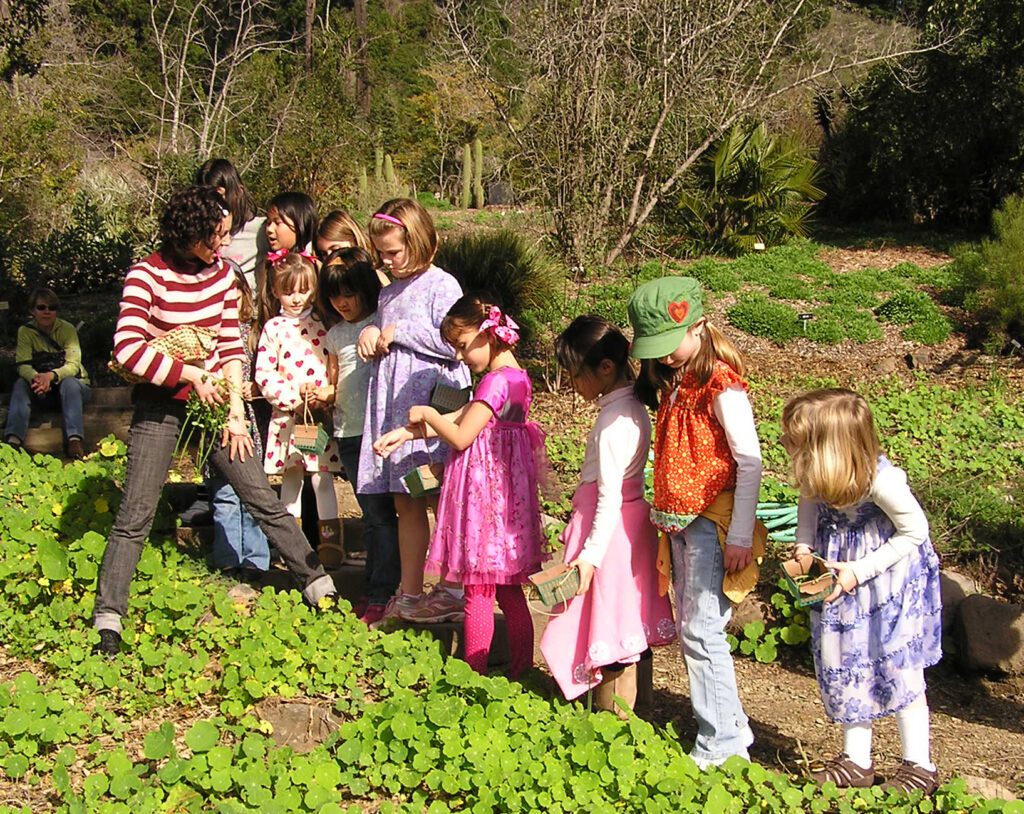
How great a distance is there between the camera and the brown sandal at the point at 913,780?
318cm

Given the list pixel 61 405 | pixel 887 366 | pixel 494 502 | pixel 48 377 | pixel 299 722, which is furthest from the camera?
pixel 887 366

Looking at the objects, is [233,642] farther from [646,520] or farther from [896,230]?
[896,230]

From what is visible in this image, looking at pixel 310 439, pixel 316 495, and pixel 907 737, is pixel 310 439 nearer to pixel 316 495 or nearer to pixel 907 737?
pixel 316 495

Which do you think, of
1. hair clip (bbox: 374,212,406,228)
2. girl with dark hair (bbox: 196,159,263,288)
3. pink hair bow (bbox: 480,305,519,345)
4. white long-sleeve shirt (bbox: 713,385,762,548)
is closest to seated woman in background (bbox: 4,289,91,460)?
girl with dark hair (bbox: 196,159,263,288)

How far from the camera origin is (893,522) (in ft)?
10.5

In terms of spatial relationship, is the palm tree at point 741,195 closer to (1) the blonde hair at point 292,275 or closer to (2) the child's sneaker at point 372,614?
(1) the blonde hair at point 292,275

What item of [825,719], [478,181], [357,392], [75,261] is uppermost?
[478,181]

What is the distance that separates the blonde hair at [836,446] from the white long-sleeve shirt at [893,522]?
0.04 meters

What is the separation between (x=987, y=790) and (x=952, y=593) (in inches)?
72.5

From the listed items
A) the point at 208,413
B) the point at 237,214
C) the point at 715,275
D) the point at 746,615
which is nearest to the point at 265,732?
the point at 208,413

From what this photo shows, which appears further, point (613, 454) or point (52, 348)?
point (52, 348)

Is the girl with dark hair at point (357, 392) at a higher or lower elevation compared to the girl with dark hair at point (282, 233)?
lower

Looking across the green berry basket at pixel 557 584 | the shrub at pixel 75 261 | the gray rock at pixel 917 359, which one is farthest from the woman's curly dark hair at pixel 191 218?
the shrub at pixel 75 261

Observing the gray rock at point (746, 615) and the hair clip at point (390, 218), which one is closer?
the hair clip at point (390, 218)
